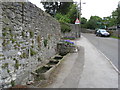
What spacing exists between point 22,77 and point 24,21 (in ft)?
6.77

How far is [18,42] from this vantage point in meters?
4.50

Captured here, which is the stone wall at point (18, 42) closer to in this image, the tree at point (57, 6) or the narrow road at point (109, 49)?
the narrow road at point (109, 49)

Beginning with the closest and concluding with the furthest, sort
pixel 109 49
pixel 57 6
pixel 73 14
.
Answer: pixel 109 49 → pixel 57 6 → pixel 73 14

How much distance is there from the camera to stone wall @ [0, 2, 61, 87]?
3787 millimetres

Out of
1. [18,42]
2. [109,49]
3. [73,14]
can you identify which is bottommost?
[109,49]

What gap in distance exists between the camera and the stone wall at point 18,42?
3787mm

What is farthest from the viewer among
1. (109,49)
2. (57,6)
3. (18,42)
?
(57,6)

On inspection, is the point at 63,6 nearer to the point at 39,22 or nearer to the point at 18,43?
the point at 39,22

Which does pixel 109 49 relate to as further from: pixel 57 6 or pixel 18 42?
pixel 57 6

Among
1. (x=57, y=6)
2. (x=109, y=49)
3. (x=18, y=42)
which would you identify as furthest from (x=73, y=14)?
(x=18, y=42)

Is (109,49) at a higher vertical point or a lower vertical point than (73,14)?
lower

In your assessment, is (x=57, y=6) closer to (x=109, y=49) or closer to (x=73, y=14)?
(x=73, y=14)

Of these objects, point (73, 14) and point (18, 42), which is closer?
point (18, 42)

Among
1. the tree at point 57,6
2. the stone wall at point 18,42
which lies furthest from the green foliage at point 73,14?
the stone wall at point 18,42
